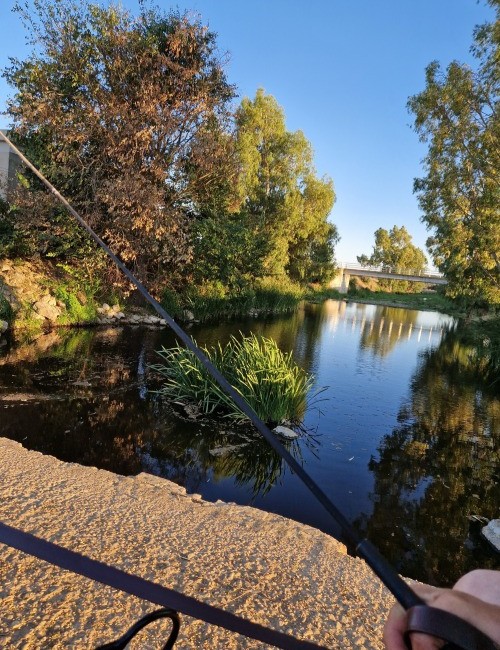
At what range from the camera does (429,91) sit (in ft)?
56.6

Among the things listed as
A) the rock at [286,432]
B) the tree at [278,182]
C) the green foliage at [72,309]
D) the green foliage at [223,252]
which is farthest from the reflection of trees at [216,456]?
the tree at [278,182]

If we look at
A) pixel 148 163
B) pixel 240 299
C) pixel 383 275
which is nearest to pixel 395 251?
pixel 383 275

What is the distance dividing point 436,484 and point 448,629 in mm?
6754

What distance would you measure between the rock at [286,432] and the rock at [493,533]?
10.1 ft

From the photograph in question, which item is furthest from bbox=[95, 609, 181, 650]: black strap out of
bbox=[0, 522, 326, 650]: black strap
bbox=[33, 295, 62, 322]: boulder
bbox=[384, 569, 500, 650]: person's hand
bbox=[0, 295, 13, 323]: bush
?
bbox=[33, 295, 62, 322]: boulder

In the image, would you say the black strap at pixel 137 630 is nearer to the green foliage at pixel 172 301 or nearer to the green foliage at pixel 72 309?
the green foliage at pixel 72 309

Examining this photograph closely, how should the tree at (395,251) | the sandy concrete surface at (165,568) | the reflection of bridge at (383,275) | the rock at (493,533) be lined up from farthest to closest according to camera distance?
the tree at (395,251) < the reflection of bridge at (383,275) < the rock at (493,533) < the sandy concrete surface at (165,568)

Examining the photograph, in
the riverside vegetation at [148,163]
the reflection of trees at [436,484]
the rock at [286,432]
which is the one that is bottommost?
the reflection of trees at [436,484]

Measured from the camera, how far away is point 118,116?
1535cm

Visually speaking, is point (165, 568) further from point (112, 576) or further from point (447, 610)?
point (447, 610)

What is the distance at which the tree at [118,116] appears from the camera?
15.1 metres

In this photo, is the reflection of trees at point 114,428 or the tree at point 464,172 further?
the tree at point 464,172

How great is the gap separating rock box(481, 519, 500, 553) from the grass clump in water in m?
3.54

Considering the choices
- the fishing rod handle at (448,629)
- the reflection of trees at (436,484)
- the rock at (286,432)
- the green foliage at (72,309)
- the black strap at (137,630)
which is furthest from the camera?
the green foliage at (72,309)
